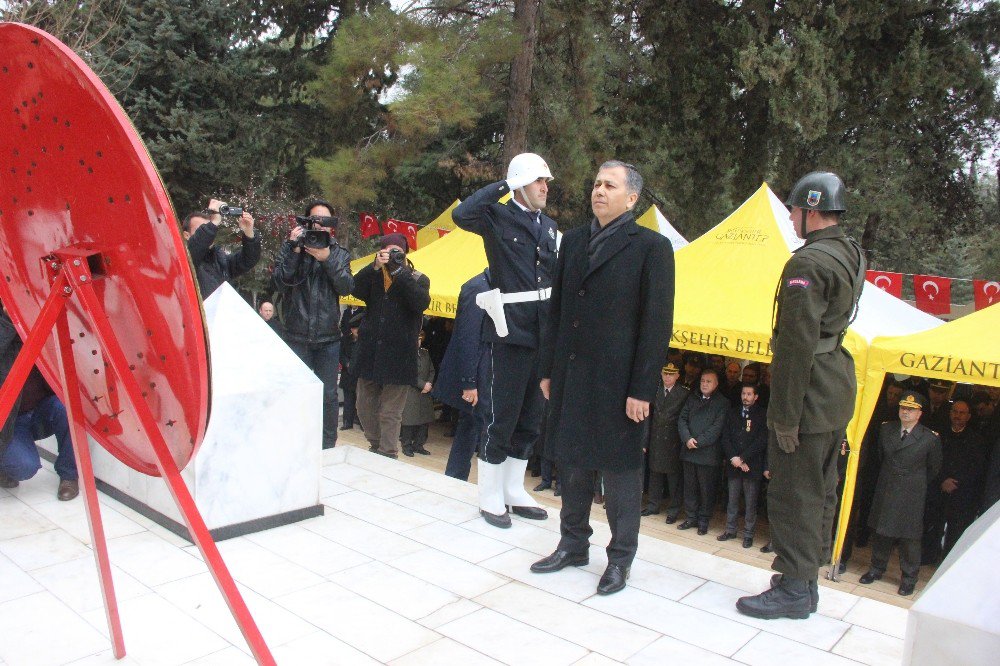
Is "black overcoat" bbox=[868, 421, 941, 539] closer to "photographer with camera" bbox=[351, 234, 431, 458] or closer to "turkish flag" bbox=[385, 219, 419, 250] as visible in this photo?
"photographer with camera" bbox=[351, 234, 431, 458]

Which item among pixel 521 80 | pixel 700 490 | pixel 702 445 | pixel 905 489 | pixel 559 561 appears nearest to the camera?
pixel 559 561

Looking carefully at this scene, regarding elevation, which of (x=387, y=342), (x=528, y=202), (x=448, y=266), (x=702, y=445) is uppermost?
(x=528, y=202)

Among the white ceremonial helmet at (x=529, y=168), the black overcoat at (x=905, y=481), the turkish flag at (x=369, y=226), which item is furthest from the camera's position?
the turkish flag at (x=369, y=226)

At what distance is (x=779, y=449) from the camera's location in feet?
11.5

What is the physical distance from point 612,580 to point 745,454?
164 inches

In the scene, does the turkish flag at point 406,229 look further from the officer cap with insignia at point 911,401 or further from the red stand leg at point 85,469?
the red stand leg at point 85,469

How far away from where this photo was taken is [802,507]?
3.42 meters

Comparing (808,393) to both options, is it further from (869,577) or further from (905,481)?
(869,577)

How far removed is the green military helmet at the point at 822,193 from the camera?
11.3 ft

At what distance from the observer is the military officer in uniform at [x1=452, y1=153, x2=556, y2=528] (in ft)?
13.8

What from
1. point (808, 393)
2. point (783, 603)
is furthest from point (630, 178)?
point (783, 603)

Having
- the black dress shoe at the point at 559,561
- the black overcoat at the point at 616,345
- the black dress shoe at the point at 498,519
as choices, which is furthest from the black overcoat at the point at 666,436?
the black overcoat at the point at 616,345

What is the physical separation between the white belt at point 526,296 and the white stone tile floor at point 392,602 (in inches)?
48.2

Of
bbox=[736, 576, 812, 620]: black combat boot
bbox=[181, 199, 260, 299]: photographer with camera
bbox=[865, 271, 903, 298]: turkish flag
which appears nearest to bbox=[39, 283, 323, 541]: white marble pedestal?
bbox=[181, 199, 260, 299]: photographer with camera
